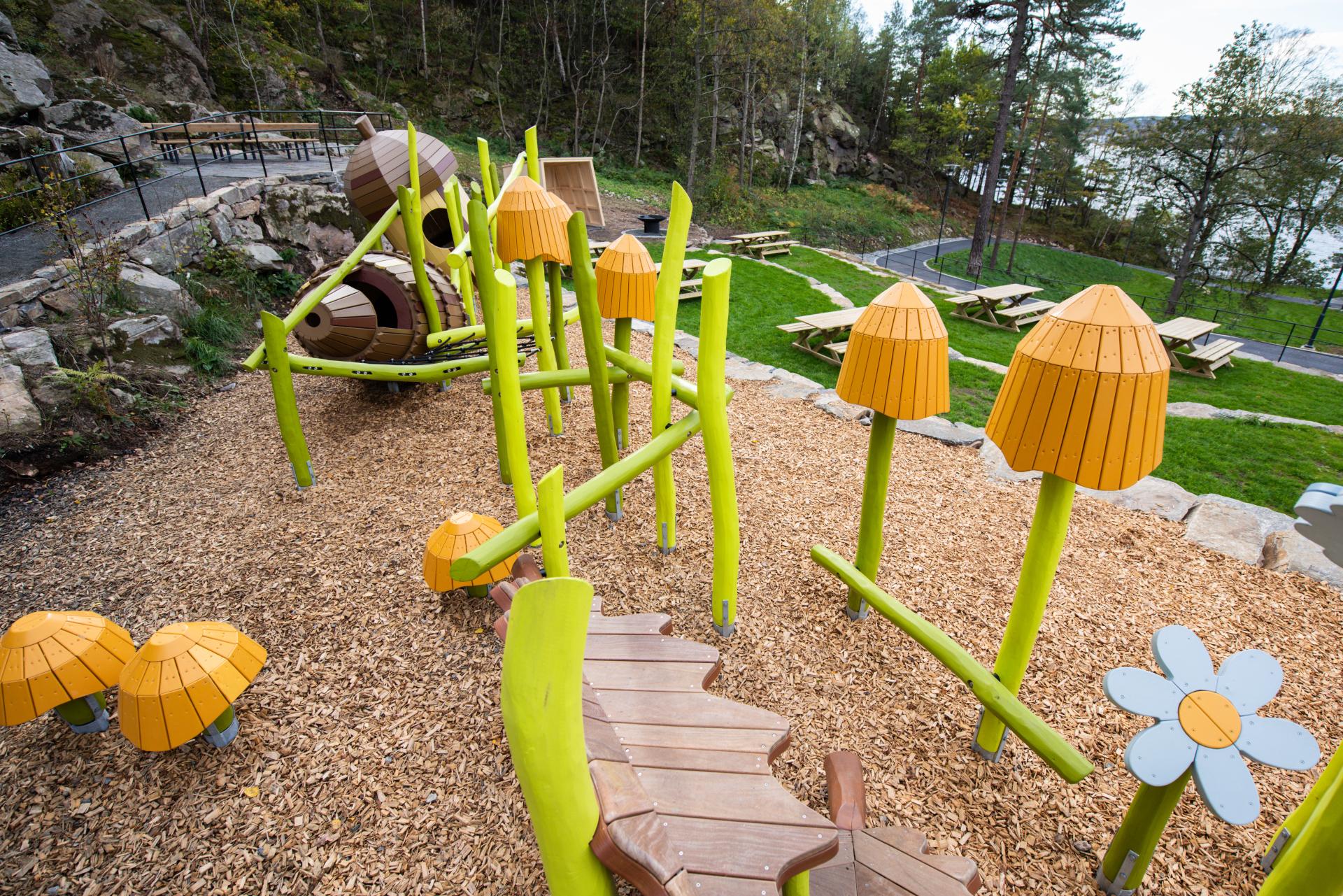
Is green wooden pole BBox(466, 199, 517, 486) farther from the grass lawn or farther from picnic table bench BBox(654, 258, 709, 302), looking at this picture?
the grass lawn

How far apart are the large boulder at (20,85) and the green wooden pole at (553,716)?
1312cm

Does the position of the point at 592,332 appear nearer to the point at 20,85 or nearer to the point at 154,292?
the point at 154,292

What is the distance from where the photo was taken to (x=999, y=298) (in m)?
11.2

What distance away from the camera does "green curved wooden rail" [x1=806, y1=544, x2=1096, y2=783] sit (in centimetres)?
219

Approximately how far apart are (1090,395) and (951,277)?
1968cm

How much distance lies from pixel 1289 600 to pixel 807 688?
3.25 meters

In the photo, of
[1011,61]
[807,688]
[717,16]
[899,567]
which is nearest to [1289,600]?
[899,567]

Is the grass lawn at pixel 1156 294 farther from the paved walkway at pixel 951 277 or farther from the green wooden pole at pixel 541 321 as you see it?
the green wooden pole at pixel 541 321

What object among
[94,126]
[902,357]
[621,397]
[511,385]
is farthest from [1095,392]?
[94,126]

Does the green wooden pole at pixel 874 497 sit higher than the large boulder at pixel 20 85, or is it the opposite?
the large boulder at pixel 20 85

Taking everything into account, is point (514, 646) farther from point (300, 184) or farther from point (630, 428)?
point (300, 184)

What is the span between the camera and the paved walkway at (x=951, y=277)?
38.5 ft

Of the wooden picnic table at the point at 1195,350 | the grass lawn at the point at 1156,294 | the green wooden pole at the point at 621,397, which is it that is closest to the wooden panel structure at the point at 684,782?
the green wooden pole at the point at 621,397

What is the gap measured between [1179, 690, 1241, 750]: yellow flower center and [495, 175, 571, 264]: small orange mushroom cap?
3.72m
